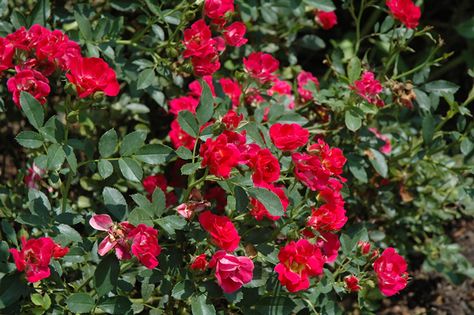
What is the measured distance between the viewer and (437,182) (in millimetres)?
2297

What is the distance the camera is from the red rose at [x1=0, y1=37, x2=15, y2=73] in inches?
59.7

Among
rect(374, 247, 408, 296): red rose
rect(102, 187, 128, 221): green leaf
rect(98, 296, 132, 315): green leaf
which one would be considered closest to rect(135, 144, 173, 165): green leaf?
rect(102, 187, 128, 221): green leaf

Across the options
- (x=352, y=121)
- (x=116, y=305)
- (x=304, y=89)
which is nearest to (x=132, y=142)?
(x=116, y=305)

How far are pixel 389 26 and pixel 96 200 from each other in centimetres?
107

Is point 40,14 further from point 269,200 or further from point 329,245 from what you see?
point 329,245

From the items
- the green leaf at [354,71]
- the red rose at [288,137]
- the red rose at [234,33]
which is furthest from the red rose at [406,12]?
the red rose at [288,137]

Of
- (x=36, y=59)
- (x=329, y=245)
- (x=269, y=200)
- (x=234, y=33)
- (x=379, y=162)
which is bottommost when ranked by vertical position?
(x=379, y=162)

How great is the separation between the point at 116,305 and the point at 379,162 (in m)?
0.95

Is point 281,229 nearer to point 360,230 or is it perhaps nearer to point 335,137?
point 360,230

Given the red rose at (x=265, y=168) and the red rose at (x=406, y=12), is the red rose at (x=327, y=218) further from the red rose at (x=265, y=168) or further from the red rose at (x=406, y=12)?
the red rose at (x=406, y=12)

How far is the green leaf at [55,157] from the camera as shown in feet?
4.54

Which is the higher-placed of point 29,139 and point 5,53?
point 5,53

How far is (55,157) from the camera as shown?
4.59ft

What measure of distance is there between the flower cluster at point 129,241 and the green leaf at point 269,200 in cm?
23
